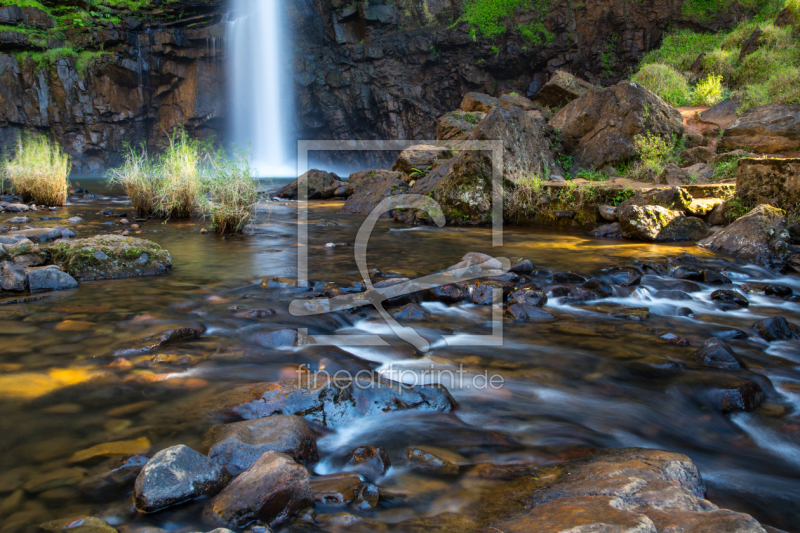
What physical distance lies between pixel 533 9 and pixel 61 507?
3286cm

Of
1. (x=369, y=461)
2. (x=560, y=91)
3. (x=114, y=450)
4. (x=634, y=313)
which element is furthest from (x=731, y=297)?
(x=560, y=91)

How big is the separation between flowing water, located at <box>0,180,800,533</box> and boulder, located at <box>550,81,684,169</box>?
7.01m

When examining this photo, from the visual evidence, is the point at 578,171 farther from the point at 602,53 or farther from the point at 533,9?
the point at 533,9

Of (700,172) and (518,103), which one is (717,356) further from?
(518,103)

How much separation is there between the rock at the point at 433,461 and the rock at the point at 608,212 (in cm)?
806

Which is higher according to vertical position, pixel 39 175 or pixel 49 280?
pixel 39 175

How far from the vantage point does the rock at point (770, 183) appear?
741 cm

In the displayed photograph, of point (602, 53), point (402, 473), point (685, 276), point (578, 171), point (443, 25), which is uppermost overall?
point (443, 25)

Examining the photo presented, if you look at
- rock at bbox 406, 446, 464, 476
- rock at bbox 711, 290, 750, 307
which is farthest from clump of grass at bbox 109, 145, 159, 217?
rock at bbox 711, 290, 750, 307

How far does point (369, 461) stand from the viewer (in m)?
2.28

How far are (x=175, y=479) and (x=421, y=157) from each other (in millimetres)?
12252

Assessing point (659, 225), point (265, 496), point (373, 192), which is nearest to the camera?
point (265, 496)

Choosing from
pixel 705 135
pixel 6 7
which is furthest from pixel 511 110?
pixel 6 7

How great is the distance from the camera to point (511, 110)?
35.8ft
